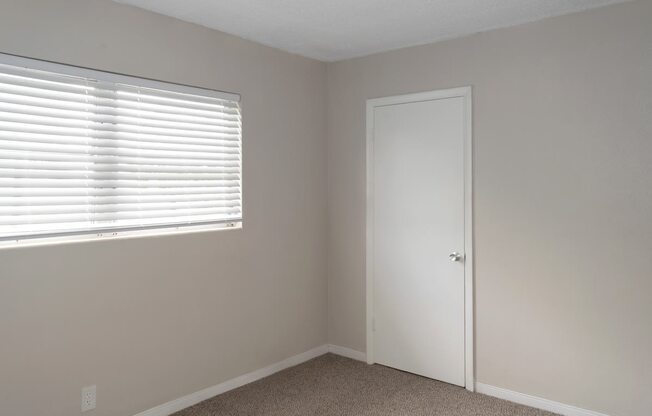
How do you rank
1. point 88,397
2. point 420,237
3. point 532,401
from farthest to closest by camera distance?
point 420,237
point 532,401
point 88,397

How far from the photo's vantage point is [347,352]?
421cm

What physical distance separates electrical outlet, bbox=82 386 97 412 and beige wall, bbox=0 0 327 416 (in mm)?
40

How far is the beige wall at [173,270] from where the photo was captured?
8.33ft

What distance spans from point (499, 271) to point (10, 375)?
→ 2.93 m

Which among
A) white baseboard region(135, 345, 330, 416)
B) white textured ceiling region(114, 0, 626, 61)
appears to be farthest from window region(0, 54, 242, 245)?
white baseboard region(135, 345, 330, 416)

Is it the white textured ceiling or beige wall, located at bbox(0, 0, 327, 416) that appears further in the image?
the white textured ceiling

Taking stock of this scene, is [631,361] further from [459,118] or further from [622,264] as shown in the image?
[459,118]

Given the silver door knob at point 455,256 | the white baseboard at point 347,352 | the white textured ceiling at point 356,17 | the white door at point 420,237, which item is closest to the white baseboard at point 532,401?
the white door at point 420,237

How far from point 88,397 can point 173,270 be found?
84 cm

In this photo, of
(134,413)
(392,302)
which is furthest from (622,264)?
(134,413)

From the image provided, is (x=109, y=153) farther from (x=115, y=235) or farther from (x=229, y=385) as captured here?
(x=229, y=385)

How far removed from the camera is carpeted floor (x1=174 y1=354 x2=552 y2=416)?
10.4 feet

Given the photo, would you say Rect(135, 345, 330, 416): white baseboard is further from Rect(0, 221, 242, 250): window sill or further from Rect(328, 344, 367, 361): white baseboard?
Rect(0, 221, 242, 250): window sill

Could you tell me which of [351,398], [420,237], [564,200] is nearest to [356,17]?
[420,237]
